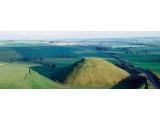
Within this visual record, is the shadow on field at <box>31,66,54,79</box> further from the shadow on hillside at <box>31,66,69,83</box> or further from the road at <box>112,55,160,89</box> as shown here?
the road at <box>112,55,160,89</box>

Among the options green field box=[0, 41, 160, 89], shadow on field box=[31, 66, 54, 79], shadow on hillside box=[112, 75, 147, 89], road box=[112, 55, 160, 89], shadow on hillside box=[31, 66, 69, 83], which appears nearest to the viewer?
shadow on hillside box=[112, 75, 147, 89]

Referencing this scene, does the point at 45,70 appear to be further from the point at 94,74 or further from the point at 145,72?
the point at 145,72

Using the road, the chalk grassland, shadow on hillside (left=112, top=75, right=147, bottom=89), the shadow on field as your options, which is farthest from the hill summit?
the chalk grassland

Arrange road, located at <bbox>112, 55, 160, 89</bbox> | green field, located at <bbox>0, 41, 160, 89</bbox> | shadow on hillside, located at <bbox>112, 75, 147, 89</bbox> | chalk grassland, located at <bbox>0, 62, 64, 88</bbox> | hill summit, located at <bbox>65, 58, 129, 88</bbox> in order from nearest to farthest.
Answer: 1. chalk grassland, located at <bbox>0, 62, 64, 88</bbox>
2. shadow on hillside, located at <bbox>112, 75, 147, 89</bbox>
3. green field, located at <bbox>0, 41, 160, 89</bbox>
4. road, located at <bbox>112, 55, 160, 89</bbox>
5. hill summit, located at <bbox>65, 58, 129, 88</bbox>

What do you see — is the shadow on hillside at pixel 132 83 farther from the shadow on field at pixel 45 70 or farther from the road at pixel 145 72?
the shadow on field at pixel 45 70
